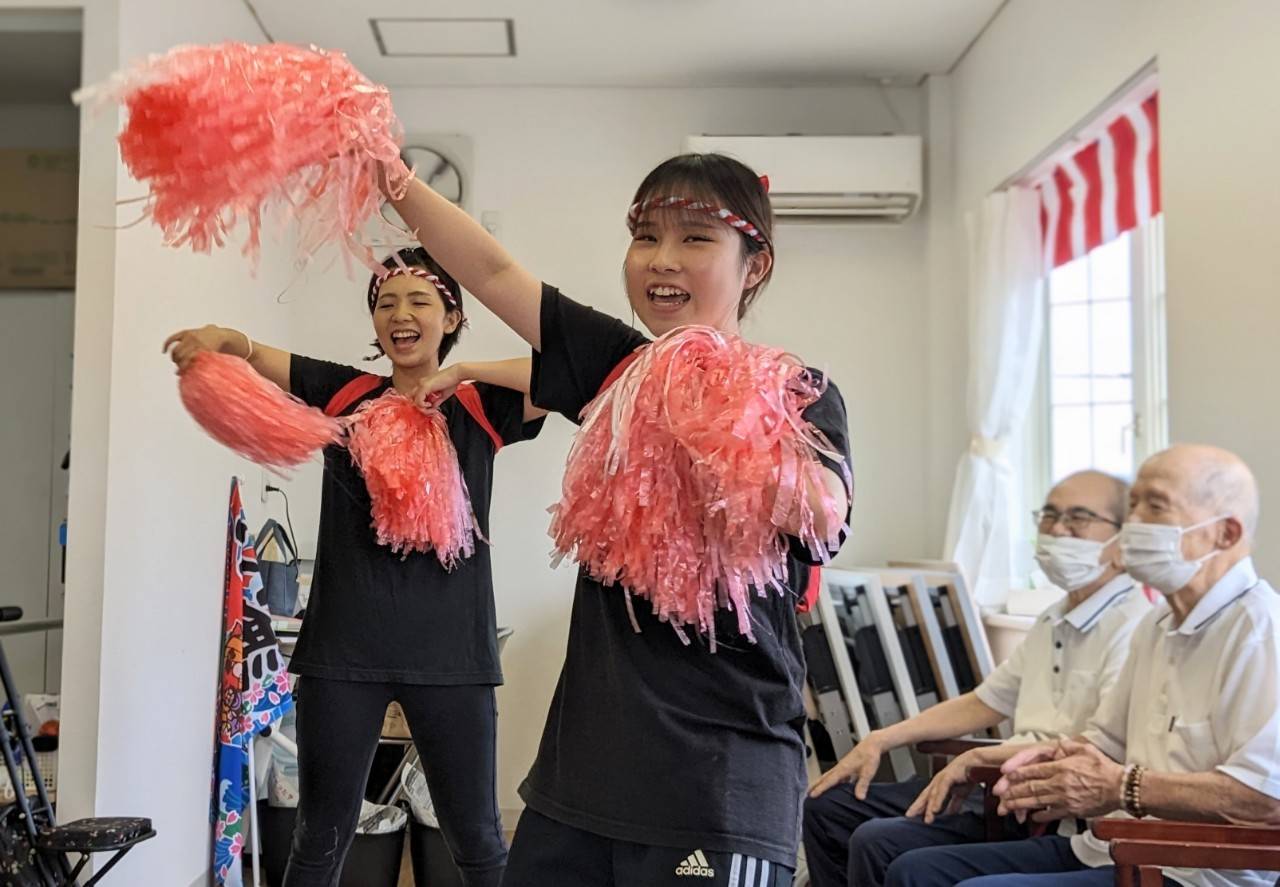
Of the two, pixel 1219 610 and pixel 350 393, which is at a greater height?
pixel 350 393

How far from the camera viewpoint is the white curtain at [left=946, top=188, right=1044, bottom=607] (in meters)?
3.96

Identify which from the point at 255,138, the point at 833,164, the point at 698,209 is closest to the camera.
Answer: the point at 255,138

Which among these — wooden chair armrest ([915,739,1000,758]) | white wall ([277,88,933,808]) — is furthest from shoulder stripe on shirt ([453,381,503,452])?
white wall ([277,88,933,808])

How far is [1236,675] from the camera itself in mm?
1957

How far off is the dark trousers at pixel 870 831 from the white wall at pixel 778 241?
178 centimetres

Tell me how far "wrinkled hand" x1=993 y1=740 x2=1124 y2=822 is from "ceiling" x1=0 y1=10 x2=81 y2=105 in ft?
8.70

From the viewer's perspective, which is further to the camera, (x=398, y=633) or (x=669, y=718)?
(x=398, y=633)

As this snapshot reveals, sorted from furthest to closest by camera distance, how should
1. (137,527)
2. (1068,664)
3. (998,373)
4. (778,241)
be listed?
(778,241), (998,373), (137,527), (1068,664)

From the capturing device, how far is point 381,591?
2018mm

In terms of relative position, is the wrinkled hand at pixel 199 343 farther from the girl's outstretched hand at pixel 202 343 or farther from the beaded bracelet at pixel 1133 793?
the beaded bracelet at pixel 1133 793

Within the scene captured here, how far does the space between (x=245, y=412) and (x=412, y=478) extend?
0.41 meters

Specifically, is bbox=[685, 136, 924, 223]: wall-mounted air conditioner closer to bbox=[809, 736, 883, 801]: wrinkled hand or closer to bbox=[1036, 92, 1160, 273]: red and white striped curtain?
bbox=[1036, 92, 1160, 273]: red and white striped curtain

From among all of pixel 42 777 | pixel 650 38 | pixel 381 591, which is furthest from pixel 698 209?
pixel 650 38

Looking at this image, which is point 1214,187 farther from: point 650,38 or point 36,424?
point 36,424
